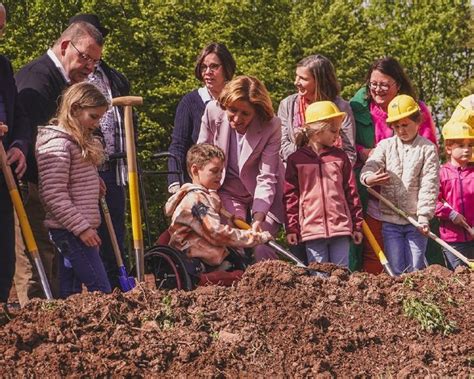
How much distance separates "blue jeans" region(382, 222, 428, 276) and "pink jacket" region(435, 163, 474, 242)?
17.9 inches

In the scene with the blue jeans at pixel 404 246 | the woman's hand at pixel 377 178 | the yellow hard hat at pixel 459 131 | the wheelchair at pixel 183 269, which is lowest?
the blue jeans at pixel 404 246

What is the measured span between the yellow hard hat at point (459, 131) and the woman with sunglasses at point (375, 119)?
17 cm

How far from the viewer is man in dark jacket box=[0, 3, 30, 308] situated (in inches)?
269

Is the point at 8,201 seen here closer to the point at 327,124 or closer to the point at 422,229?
the point at 327,124

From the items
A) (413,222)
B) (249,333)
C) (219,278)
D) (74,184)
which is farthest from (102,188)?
(413,222)

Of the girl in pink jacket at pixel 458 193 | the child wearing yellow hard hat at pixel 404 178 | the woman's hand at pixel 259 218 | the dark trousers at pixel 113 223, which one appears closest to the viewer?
the dark trousers at pixel 113 223

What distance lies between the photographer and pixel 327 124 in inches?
325

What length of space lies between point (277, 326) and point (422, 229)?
3267mm

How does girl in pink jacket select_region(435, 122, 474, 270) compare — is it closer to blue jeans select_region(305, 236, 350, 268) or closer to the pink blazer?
blue jeans select_region(305, 236, 350, 268)

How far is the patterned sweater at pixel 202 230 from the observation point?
24.8 feet

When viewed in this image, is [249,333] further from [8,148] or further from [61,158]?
[8,148]

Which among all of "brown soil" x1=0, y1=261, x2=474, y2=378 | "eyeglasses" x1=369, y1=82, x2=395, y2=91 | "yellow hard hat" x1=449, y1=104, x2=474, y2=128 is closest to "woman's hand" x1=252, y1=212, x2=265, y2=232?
"eyeglasses" x1=369, y1=82, x2=395, y2=91

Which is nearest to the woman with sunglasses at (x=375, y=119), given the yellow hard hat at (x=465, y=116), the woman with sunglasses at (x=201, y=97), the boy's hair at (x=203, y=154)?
the yellow hard hat at (x=465, y=116)

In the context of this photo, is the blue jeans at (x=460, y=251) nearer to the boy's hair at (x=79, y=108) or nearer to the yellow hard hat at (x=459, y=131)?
the yellow hard hat at (x=459, y=131)
